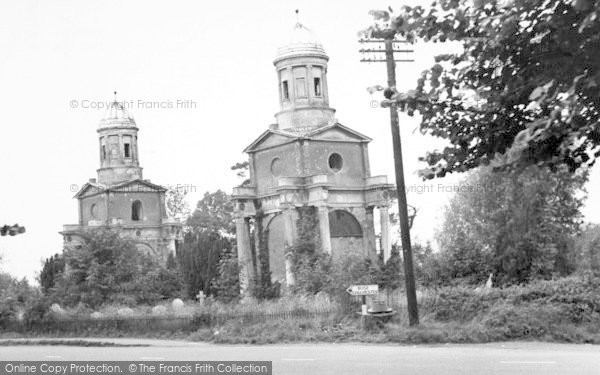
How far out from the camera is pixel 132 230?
83.8 metres

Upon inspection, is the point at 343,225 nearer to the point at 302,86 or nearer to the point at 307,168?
the point at 307,168

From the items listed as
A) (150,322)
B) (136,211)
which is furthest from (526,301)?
(136,211)

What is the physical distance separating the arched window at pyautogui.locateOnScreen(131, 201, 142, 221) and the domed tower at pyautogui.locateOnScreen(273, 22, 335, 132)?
2841cm

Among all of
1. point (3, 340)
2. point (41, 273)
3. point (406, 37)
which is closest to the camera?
point (406, 37)

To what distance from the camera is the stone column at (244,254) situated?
58000 mm

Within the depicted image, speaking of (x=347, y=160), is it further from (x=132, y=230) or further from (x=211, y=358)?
(x=211, y=358)

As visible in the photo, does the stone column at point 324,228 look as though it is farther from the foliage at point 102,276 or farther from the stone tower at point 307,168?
the foliage at point 102,276

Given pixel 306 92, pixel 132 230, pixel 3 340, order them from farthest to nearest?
1. pixel 132 230
2. pixel 306 92
3. pixel 3 340

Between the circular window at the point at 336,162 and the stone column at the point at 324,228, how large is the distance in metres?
3.47

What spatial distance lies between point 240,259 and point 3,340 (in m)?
22.2

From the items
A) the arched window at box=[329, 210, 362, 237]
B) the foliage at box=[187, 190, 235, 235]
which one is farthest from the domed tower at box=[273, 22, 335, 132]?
the foliage at box=[187, 190, 235, 235]

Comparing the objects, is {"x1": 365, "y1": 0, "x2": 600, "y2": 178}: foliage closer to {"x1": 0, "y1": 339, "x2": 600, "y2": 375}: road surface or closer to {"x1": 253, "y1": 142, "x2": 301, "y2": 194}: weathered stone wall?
{"x1": 0, "y1": 339, "x2": 600, "y2": 375}: road surface

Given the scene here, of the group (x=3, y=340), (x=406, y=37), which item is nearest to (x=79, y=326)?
(x=3, y=340)

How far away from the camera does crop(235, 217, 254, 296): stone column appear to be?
58.0 metres
